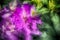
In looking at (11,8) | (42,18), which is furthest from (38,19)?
(11,8)

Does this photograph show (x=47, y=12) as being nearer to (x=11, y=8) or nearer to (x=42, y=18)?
(x=42, y=18)

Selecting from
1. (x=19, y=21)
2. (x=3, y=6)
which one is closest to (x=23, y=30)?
(x=19, y=21)

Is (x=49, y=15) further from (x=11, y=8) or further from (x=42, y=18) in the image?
(x=11, y=8)

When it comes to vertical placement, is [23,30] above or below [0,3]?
below
